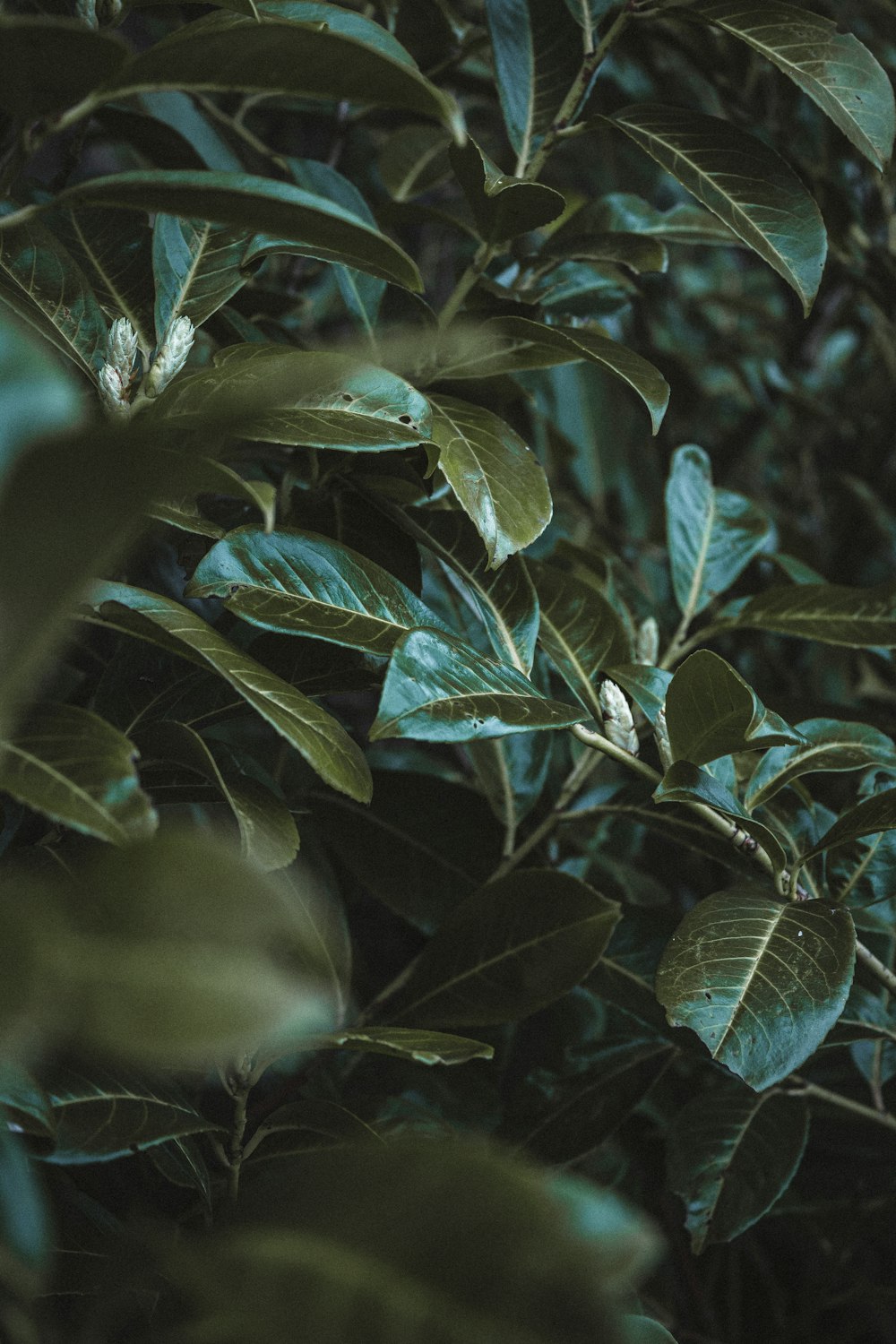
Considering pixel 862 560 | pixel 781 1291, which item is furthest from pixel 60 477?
pixel 862 560

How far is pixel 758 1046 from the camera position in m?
0.44

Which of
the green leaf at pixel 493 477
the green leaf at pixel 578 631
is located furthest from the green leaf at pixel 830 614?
the green leaf at pixel 493 477

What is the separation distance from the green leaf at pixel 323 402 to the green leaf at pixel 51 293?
7 centimetres

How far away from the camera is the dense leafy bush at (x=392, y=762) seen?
24 cm

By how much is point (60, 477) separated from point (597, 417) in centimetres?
108

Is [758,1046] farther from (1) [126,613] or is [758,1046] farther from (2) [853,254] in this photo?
(2) [853,254]

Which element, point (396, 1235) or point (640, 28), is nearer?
point (396, 1235)

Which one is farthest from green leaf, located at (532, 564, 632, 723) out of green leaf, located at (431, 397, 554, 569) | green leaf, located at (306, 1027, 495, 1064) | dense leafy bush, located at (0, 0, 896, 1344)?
green leaf, located at (306, 1027, 495, 1064)

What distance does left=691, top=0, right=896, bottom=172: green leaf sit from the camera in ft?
1.79

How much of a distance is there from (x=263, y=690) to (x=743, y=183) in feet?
1.29

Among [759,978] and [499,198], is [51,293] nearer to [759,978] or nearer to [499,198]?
[499,198]

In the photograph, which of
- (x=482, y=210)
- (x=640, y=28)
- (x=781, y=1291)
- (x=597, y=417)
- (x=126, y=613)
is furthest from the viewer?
(x=597, y=417)

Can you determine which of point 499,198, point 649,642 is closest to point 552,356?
point 499,198

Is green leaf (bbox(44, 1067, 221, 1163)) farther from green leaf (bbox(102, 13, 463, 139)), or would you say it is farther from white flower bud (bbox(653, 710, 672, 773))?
green leaf (bbox(102, 13, 463, 139))
